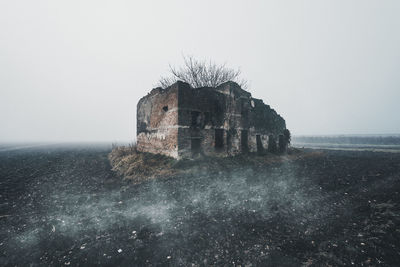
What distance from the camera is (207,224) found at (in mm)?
4492

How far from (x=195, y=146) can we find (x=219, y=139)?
2590mm

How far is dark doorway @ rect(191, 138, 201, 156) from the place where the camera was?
1228 centimetres

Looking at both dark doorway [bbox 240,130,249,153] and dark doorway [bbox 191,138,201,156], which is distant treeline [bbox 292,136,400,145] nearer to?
dark doorway [bbox 240,130,249,153]

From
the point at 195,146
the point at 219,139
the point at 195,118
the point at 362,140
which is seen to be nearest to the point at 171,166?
the point at 195,146

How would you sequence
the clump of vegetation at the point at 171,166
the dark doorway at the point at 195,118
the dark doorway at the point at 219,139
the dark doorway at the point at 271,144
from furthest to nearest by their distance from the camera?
the dark doorway at the point at 271,144
the dark doorway at the point at 219,139
the dark doorway at the point at 195,118
the clump of vegetation at the point at 171,166

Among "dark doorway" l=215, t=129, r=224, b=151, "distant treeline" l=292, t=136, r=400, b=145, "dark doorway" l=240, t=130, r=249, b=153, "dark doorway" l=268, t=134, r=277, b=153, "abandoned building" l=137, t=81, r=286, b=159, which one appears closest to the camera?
"abandoned building" l=137, t=81, r=286, b=159

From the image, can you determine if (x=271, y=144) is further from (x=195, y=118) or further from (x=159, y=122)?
(x=159, y=122)

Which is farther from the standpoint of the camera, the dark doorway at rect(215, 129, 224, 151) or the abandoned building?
the dark doorway at rect(215, 129, 224, 151)

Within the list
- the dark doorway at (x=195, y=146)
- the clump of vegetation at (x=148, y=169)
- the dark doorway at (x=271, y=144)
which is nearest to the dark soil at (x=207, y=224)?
the clump of vegetation at (x=148, y=169)

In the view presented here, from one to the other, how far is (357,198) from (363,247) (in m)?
3.56

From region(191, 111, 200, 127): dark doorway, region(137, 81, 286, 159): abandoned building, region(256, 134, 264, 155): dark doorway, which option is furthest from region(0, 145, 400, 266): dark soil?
region(256, 134, 264, 155): dark doorway

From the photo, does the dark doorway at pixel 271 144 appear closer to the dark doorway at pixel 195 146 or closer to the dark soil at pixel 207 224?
the dark doorway at pixel 195 146

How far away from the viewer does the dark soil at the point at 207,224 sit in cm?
→ 327

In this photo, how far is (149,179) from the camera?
932 cm
